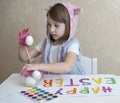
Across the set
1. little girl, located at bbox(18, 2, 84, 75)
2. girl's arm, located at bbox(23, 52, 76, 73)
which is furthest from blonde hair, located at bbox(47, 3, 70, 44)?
girl's arm, located at bbox(23, 52, 76, 73)

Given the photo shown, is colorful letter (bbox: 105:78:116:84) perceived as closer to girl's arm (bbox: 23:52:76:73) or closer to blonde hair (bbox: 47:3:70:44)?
girl's arm (bbox: 23:52:76:73)

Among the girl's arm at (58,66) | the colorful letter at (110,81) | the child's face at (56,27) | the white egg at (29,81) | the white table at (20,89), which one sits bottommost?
the white table at (20,89)

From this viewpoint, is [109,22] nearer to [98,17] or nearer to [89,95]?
[98,17]

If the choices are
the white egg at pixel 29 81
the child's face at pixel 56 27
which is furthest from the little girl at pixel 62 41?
the white egg at pixel 29 81

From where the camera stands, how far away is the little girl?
120 cm

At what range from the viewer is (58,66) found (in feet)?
3.58

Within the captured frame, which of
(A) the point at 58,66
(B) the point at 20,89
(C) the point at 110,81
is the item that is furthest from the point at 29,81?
(C) the point at 110,81

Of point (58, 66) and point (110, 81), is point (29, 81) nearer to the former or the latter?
point (58, 66)

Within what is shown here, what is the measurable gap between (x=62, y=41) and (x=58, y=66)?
25 centimetres

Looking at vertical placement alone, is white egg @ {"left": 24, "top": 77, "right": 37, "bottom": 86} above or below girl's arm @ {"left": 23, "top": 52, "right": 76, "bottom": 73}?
below

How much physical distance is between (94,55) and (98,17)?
0.28 meters

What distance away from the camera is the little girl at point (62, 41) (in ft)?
3.93

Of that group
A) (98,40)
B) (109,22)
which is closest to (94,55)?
(98,40)

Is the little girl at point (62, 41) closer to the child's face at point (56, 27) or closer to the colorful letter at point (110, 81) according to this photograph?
the child's face at point (56, 27)
